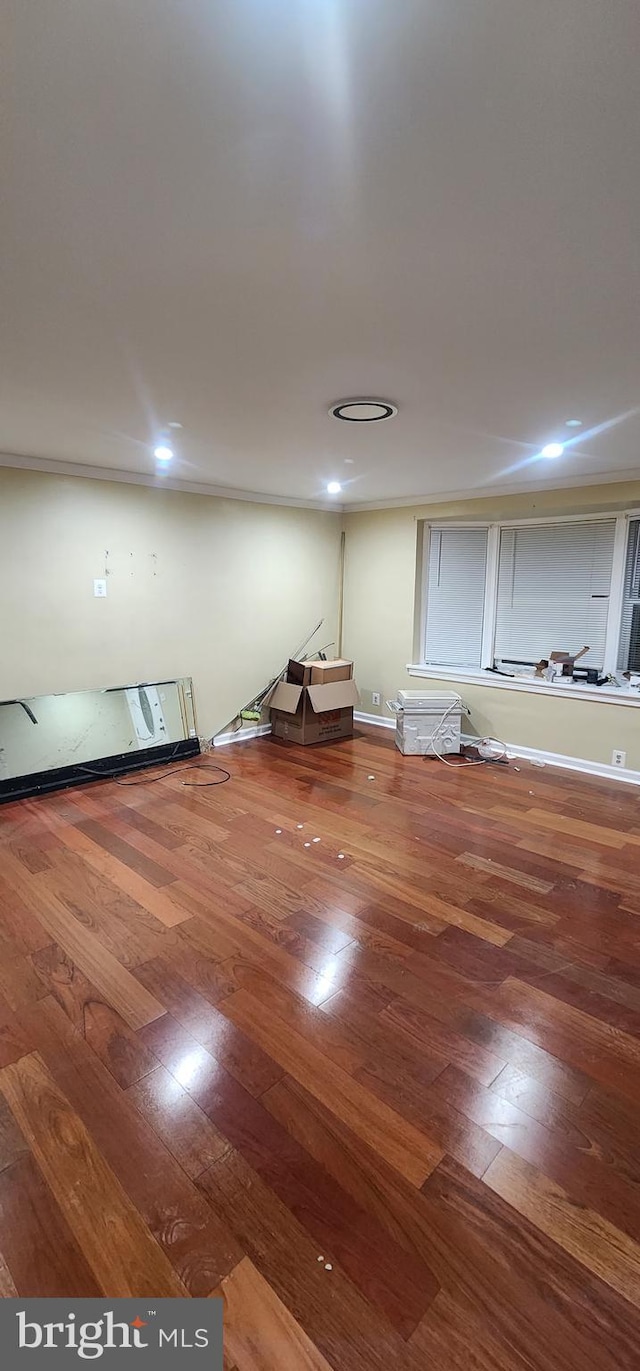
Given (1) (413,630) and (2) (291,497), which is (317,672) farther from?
(2) (291,497)

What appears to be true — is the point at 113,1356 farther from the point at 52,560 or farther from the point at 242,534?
the point at 242,534

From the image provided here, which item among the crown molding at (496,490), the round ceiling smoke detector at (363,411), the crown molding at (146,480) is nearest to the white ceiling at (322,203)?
the round ceiling smoke detector at (363,411)

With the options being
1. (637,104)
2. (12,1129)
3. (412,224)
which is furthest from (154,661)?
(637,104)

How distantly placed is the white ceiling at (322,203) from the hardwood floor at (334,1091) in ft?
6.97

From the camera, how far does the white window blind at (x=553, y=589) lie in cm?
415

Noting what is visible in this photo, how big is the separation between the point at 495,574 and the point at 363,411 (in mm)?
2622

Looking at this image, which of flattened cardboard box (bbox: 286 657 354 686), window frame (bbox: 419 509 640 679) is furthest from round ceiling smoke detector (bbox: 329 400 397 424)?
flattened cardboard box (bbox: 286 657 354 686)

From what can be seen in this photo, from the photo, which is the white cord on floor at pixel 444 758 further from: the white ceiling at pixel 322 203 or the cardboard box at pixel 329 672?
the white ceiling at pixel 322 203

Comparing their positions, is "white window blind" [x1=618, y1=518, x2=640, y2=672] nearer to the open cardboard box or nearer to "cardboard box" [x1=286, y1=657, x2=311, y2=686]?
the open cardboard box

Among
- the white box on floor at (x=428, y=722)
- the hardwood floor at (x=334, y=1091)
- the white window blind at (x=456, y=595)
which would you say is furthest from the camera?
the white window blind at (x=456, y=595)

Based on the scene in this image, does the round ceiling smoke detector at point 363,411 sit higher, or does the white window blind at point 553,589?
the round ceiling smoke detector at point 363,411

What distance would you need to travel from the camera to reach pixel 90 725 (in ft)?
12.7

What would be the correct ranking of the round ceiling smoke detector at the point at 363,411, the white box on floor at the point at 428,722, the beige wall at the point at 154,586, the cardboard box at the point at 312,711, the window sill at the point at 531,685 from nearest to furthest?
the round ceiling smoke detector at the point at 363,411
the beige wall at the point at 154,586
the window sill at the point at 531,685
the white box on floor at the point at 428,722
the cardboard box at the point at 312,711

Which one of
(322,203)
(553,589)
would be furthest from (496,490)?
(322,203)
